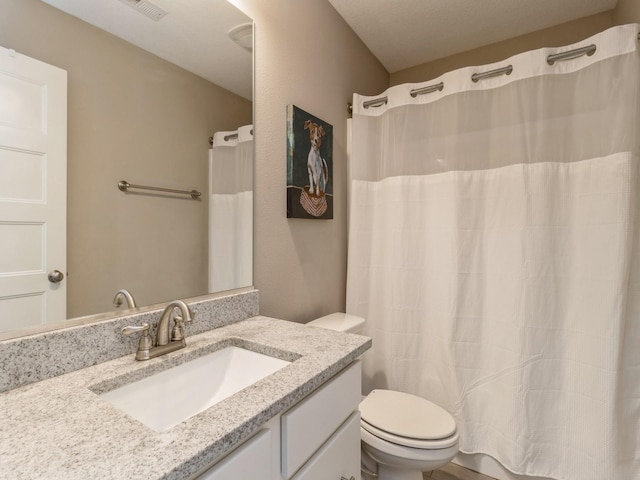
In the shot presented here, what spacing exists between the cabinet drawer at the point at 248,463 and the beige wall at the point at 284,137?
2.43 feet

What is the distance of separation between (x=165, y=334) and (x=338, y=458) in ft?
1.98

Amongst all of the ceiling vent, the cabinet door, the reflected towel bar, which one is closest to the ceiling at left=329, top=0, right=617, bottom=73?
the ceiling vent

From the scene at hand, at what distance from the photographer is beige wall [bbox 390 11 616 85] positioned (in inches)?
75.8

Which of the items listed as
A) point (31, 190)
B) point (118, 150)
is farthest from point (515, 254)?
point (31, 190)

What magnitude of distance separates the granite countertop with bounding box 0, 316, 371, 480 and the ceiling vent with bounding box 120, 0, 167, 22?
102cm

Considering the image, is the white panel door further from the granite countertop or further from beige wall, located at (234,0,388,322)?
beige wall, located at (234,0,388,322)

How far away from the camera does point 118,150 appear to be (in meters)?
0.90

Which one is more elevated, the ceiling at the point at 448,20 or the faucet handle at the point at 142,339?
the ceiling at the point at 448,20

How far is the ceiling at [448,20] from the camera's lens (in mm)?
1799

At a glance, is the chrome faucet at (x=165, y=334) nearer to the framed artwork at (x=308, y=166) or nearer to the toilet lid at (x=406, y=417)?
the framed artwork at (x=308, y=166)

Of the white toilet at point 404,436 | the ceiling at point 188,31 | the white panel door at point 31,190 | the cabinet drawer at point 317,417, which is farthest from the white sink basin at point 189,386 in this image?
the ceiling at point 188,31

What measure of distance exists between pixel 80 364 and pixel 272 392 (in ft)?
1.64

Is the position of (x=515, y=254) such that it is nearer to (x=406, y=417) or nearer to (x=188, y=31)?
(x=406, y=417)

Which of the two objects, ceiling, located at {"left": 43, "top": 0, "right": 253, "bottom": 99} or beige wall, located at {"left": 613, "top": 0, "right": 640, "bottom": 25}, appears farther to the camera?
beige wall, located at {"left": 613, "top": 0, "right": 640, "bottom": 25}
